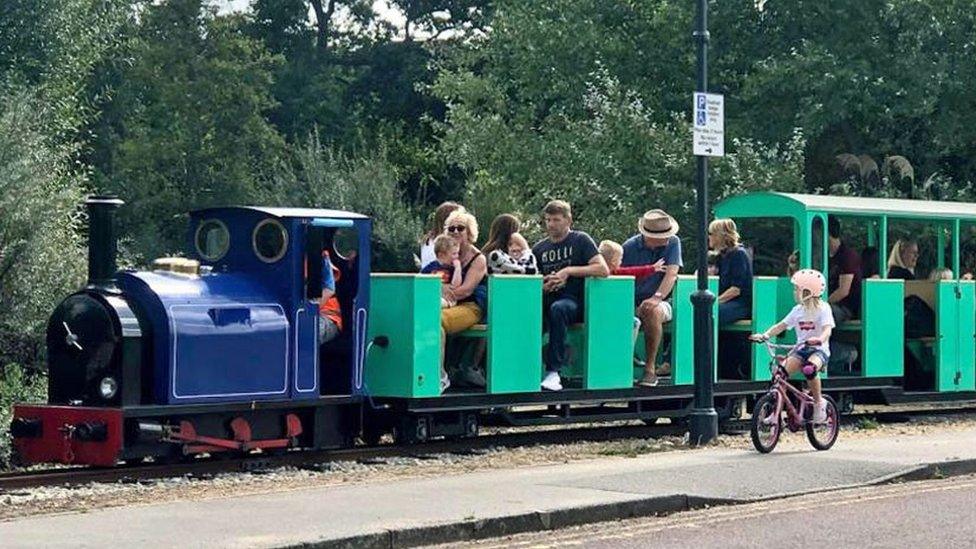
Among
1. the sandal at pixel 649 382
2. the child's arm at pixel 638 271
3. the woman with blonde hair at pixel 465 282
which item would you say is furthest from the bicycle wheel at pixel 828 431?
the woman with blonde hair at pixel 465 282

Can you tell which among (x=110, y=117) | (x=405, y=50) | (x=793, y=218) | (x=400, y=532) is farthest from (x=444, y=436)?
(x=405, y=50)

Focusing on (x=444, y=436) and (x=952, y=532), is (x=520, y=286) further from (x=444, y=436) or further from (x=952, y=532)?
(x=952, y=532)

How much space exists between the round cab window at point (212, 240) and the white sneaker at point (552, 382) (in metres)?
3.24

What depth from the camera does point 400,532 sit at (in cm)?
A: 959

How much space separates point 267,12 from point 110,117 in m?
8.34

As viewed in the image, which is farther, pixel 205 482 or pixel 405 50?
pixel 405 50

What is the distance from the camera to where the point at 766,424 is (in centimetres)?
1447

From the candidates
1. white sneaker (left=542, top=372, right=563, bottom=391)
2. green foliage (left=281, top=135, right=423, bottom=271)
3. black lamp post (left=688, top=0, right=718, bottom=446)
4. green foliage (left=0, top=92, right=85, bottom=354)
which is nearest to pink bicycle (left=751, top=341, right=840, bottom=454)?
black lamp post (left=688, top=0, right=718, bottom=446)

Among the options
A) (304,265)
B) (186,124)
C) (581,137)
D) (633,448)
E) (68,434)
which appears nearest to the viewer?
(68,434)

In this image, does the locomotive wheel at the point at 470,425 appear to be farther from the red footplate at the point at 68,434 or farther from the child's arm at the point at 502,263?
the red footplate at the point at 68,434

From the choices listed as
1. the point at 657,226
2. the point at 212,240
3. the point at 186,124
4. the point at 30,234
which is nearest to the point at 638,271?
the point at 657,226

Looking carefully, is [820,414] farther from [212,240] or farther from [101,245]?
[101,245]

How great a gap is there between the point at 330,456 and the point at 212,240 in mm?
1989

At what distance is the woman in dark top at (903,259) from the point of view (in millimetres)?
19281
